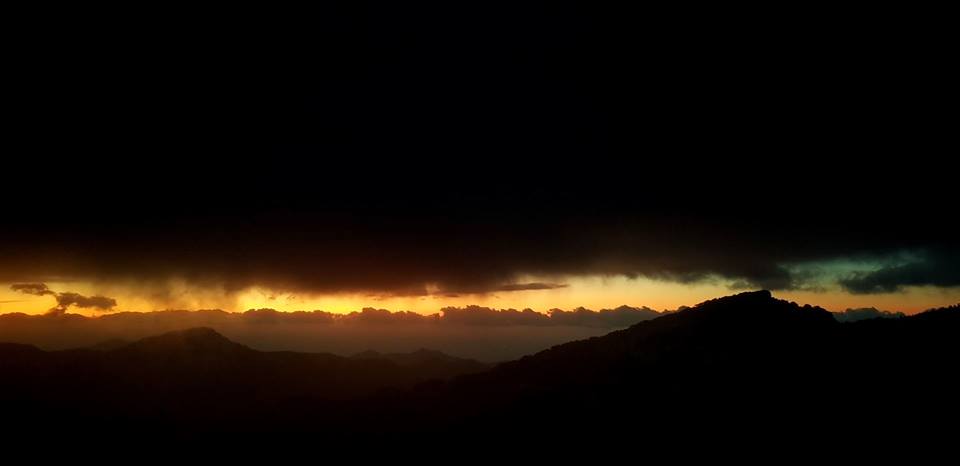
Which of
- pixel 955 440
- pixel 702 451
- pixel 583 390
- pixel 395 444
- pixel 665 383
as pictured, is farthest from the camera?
pixel 395 444

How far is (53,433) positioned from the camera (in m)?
197

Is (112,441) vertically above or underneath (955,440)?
underneath

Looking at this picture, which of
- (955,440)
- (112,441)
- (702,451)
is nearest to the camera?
(955,440)

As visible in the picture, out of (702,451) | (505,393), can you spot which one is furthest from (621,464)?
(505,393)

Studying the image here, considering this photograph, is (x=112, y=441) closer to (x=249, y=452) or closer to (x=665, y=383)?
(x=249, y=452)

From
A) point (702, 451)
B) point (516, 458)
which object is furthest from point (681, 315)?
point (516, 458)

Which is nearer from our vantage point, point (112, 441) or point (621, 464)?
point (621, 464)

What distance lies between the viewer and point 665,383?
9875cm

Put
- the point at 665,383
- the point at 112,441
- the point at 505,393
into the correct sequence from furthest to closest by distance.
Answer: the point at 112,441 → the point at 505,393 → the point at 665,383

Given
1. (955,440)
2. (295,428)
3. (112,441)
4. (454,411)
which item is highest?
(955,440)

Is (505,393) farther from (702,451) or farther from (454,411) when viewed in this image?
(702,451)

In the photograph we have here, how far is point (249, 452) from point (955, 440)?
146904mm

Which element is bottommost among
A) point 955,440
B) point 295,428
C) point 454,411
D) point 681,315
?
point 295,428

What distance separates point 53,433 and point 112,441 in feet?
86.0
